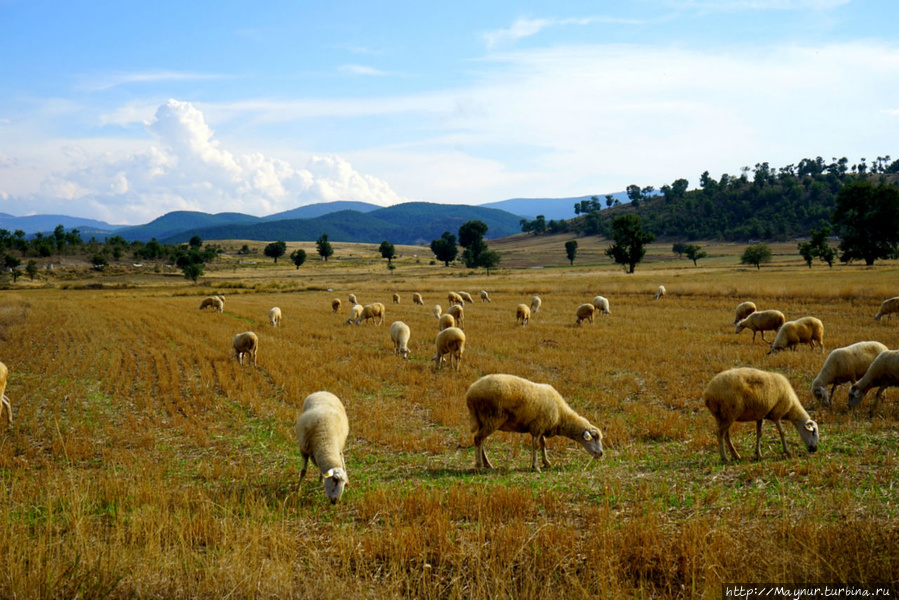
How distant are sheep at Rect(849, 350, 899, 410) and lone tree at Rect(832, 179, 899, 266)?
78195 mm

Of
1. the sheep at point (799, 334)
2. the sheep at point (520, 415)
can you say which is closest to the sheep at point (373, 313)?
the sheep at point (799, 334)

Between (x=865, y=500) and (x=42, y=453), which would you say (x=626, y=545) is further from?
(x=42, y=453)

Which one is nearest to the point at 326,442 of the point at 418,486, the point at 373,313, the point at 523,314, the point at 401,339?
the point at 418,486

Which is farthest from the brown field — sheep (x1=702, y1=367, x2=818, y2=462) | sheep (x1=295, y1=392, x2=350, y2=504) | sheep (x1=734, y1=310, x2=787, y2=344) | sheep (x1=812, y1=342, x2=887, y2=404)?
sheep (x1=734, y1=310, x2=787, y2=344)

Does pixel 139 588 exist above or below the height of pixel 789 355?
above

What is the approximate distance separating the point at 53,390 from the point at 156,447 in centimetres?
820

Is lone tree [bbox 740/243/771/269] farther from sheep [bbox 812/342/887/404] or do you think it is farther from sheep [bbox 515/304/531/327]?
sheep [bbox 812/342/887/404]

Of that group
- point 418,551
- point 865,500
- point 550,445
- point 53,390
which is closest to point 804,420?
point 865,500

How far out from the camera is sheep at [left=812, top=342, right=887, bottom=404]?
44.8 feet

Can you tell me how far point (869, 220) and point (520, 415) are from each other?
3491 inches

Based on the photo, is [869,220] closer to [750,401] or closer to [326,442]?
[750,401]

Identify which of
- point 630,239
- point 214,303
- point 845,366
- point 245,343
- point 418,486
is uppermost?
point 630,239

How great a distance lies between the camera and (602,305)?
36469 millimetres

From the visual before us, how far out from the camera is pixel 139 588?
525cm
